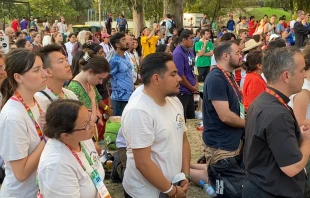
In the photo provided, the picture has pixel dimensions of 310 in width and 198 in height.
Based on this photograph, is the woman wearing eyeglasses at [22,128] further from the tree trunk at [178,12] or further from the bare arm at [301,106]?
the tree trunk at [178,12]

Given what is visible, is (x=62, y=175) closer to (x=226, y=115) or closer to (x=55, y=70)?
(x=55, y=70)

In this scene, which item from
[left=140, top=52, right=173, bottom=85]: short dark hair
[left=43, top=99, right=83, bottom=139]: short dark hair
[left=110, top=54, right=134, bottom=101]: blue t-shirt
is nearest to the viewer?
[left=43, top=99, right=83, bottom=139]: short dark hair

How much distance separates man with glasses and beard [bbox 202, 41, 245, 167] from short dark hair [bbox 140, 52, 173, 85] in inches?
37.6

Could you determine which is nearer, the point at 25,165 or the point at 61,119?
the point at 61,119

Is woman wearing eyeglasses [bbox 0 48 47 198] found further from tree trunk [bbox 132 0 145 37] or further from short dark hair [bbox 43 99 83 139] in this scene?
tree trunk [bbox 132 0 145 37]

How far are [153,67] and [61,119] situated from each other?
0.96m

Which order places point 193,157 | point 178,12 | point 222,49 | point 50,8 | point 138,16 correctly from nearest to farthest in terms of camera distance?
1. point 222,49
2. point 193,157
3. point 138,16
4. point 178,12
5. point 50,8

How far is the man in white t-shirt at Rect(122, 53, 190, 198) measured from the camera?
9.83 feet

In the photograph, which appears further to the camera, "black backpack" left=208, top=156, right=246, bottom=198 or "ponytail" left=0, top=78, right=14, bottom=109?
"black backpack" left=208, top=156, right=246, bottom=198

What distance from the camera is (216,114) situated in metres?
4.11

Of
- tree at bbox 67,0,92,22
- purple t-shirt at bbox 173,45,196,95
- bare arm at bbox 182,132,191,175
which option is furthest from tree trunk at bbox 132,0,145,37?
tree at bbox 67,0,92,22

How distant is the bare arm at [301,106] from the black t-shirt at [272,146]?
0.51 metres

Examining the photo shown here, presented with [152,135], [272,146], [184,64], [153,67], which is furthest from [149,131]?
[184,64]

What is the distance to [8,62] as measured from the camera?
9.84 ft
